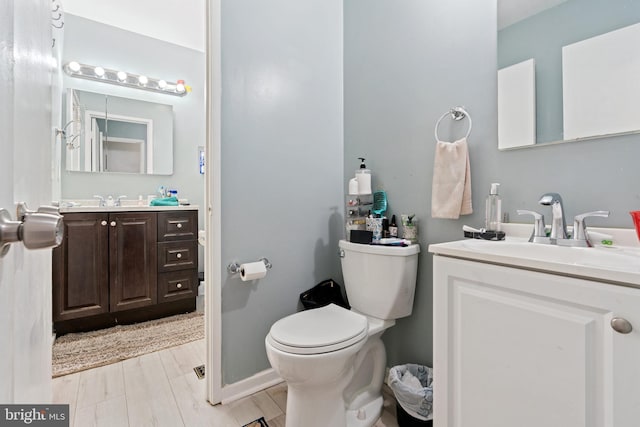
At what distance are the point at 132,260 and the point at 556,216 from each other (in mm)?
2538

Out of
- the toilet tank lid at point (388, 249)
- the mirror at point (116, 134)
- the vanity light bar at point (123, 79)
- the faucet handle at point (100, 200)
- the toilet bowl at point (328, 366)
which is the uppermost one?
the vanity light bar at point (123, 79)

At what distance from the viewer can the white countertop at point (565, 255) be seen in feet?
1.92

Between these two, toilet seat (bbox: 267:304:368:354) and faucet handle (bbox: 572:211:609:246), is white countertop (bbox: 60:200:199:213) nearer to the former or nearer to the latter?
toilet seat (bbox: 267:304:368:354)

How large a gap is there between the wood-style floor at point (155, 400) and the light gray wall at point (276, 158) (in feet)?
0.51

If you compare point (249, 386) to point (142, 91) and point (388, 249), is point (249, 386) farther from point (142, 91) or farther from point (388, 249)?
point (142, 91)

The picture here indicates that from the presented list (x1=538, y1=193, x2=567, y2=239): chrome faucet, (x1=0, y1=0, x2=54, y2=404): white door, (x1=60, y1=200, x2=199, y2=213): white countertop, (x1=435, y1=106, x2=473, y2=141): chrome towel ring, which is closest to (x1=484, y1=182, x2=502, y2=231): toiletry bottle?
(x1=538, y1=193, x2=567, y2=239): chrome faucet

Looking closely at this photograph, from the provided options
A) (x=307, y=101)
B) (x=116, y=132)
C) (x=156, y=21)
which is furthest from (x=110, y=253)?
(x=156, y=21)

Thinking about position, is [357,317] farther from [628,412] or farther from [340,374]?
[628,412]

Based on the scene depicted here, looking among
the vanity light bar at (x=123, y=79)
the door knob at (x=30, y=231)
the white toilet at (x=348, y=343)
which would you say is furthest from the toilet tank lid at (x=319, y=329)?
the vanity light bar at (x=123, y=79)

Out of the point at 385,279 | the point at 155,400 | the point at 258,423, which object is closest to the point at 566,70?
the point at 385,279

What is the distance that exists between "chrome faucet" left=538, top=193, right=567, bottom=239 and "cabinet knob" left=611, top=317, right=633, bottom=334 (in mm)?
456

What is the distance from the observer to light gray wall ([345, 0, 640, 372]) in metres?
0.94

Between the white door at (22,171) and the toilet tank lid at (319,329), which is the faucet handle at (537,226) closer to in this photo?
the toilet tank lid at (319,329)

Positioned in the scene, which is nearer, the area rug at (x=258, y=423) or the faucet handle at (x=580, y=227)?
the faucet handle at (x=580, y=227)
